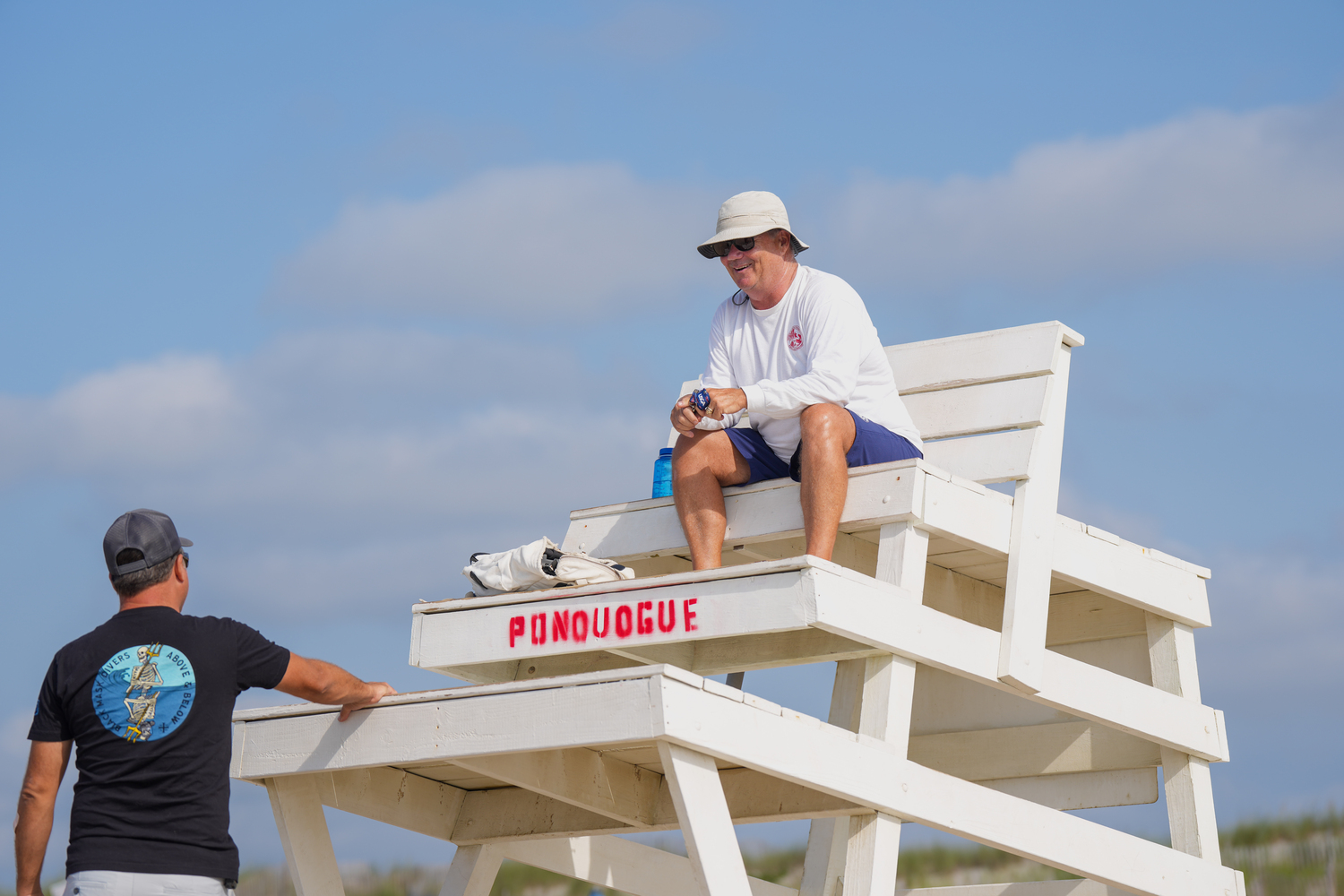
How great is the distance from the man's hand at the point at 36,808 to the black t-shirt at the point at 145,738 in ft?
0.14

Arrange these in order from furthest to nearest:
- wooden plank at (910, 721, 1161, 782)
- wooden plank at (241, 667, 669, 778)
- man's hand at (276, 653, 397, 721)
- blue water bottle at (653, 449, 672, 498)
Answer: wooden plank at (910, 721, 1161, 782) < blue water bottle at (653, 449, 672, 498) < wooden plank at (241, 667, 669, 778) < man's hand at (276, 653, 397, 721)

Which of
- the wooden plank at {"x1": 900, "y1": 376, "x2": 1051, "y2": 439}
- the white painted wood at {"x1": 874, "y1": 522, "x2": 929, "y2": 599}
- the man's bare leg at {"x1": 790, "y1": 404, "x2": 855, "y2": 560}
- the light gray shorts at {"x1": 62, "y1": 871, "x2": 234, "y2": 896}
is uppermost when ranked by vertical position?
the wooden plank at {"x1": 900, "y1": 376, "x2": 1051, "y2": 439}

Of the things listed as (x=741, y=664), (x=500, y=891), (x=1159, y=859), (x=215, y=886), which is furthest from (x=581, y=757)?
(x=500, y=891)

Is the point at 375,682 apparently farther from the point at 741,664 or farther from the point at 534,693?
the point at 741,664

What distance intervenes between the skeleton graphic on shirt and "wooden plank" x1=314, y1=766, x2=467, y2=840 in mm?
1701

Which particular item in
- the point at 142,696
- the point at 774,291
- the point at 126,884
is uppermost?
the point at 774,291

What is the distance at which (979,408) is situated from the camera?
6520mm

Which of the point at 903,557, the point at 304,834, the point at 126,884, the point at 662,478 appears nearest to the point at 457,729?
the point at 304,834

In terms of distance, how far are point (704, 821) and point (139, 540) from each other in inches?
71.9

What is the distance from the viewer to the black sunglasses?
20.2ft

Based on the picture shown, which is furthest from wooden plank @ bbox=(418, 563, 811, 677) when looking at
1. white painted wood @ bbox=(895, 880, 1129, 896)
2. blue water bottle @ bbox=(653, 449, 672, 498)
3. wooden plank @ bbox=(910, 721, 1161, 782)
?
white painted wood @ bbox=(895, 880, 1129, 896)

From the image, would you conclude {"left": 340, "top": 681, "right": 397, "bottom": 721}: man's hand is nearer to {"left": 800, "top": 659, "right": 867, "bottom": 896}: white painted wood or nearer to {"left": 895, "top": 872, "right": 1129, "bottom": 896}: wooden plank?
{"left": 800, "top": 659, "right": 867, "bottom": 896}: white painted wood

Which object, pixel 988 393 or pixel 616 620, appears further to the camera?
pixel 988 393

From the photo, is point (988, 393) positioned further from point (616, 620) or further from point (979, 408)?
point (616, 620)
